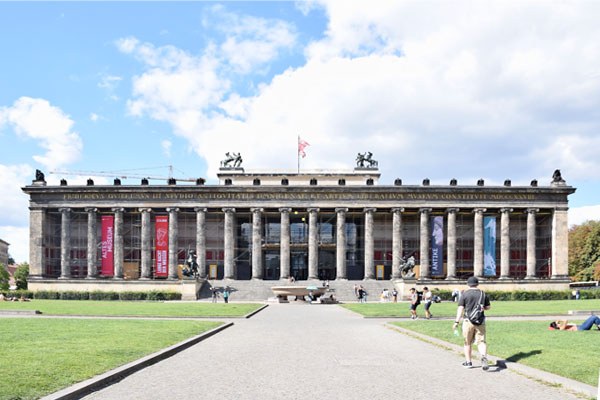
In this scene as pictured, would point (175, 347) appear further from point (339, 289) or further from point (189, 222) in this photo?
point (189, 222)

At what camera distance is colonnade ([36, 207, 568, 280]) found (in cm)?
8438

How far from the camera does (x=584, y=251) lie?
108375mm

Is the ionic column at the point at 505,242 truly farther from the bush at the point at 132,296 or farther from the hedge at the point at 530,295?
the bush at the point at 132,296

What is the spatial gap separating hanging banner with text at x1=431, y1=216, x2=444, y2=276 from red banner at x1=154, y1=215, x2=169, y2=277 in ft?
117

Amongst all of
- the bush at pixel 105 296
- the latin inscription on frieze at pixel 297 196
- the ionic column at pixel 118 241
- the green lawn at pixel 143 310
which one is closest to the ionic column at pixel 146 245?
the latin inscription on frieze at pixel 297 196

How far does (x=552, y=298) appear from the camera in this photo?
2736 inches

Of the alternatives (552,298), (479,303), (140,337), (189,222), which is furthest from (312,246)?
(479,303)

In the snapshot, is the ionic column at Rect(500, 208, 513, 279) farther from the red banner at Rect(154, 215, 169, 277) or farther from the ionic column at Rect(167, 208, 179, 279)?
the red banner at Rect(154, 215, 169, 277)

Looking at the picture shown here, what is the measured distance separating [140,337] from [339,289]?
55649 mm

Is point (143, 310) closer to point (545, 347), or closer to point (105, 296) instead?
point (105, 296)

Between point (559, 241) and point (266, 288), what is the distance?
135 feet

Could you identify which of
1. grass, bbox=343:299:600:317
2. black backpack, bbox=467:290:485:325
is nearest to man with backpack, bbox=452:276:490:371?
black backpack, bbox=467:290:485:325

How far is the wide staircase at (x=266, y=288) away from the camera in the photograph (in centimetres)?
7251

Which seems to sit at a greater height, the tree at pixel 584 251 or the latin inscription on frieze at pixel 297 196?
the latin inscription on frieze at pixel 297 196
